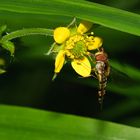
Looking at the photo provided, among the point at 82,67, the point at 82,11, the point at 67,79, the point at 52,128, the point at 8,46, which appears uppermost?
the point at 82,11

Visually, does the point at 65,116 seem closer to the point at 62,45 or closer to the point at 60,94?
the point at 62,45

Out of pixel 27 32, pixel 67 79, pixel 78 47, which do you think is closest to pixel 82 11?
pixel 27 32

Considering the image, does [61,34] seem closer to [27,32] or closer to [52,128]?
[27,32]

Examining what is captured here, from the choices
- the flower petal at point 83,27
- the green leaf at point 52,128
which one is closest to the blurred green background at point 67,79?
the flower petal at point 83,27

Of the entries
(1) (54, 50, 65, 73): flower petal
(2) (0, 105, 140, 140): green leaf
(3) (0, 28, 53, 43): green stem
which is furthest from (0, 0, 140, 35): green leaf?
(2) (0, 105, 140, 140): green leaf

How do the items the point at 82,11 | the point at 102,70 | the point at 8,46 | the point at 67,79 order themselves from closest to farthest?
the point at 82,11, the point at 8,46, the point at 102,70, the point at 67,79

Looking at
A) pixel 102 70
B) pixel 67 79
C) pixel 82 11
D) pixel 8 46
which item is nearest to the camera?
pixel 82 11

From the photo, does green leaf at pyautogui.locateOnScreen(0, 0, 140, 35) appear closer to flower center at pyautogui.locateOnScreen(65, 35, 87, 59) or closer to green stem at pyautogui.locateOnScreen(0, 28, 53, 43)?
green stem at pyautogui.locateOnScreen(0, 28, 53, 43)
